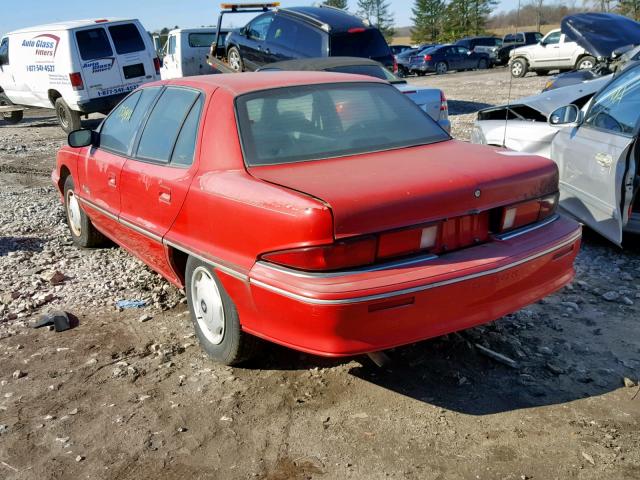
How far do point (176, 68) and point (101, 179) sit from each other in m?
14.5

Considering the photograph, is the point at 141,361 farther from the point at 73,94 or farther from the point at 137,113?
the point at 73,94

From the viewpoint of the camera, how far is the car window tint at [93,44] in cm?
1320

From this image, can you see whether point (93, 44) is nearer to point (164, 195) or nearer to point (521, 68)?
point (164, 195)

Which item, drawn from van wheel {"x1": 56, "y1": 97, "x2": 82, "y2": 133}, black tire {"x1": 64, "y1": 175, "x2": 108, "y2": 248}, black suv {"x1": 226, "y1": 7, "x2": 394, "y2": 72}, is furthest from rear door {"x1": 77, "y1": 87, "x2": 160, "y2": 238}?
van wheel {"x1": 56, "y1": 97, "x2": 82, "y2": 133}

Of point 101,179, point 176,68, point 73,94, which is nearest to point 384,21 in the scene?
point 176,68

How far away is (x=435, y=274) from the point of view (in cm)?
298

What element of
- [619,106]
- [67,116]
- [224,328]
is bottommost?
[67,116]

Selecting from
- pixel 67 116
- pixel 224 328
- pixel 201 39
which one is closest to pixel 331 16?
pixel 67 116

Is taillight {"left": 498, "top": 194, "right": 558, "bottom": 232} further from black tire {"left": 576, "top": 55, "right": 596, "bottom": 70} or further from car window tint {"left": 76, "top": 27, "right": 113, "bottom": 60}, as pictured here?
black tire {"left": 576, "top": 55, "right": 596, "bottom": 70}

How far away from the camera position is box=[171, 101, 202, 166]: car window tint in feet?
12.5

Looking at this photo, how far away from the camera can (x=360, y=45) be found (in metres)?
12.6

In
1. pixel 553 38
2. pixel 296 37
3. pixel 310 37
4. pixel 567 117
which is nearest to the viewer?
pixel 567 117

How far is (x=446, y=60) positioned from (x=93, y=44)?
2360cm

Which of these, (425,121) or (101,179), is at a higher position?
(425,121)
